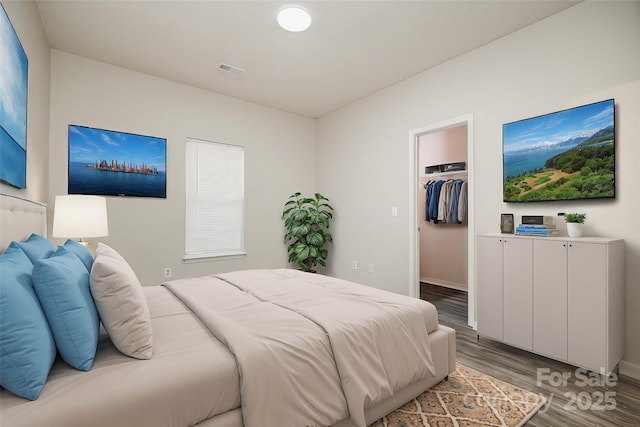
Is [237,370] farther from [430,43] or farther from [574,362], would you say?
[430,43]

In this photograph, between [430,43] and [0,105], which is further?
[430,43]

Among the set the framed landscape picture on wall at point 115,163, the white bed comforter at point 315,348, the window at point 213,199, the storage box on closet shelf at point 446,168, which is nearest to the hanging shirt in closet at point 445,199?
the storage box on closet shelf at point 446,168

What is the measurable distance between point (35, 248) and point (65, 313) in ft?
2.29

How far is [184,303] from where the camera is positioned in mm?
1935

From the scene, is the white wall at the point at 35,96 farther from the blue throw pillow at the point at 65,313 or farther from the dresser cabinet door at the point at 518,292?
the dresser cabinet door at the point at 518,292

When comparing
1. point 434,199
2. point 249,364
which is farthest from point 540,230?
point 434,199

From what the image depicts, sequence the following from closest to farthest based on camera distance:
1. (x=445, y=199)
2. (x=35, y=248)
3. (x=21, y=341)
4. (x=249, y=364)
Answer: (x=21, y=341) < (x=249, y=364) < (x=35, y=248) < (x=445, y=199)

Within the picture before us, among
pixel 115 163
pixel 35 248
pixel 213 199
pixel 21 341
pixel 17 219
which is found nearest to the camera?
pixel 21 341

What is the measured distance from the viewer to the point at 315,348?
4.57 feet

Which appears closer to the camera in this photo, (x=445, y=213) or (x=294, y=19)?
(x=294, y=19)

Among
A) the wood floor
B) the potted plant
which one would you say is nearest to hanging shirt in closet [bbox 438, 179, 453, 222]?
the potted plant

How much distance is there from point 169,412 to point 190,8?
284cm

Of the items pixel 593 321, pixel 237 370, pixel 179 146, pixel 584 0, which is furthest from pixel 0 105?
pixel 584 0

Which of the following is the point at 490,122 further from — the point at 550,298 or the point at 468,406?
the point at 468,406
